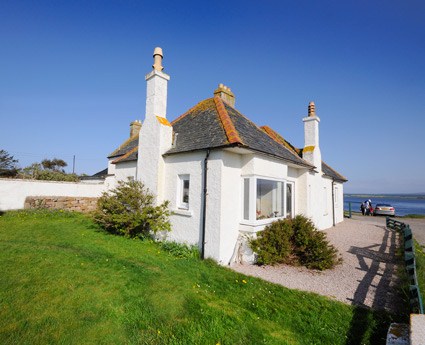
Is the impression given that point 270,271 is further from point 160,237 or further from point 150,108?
point 150,108

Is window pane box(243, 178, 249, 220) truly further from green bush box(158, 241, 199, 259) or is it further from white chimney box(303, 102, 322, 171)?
white chimney box(303, 102, 322, 171)

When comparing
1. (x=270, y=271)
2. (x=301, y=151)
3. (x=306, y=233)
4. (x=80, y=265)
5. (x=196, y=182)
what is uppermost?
(x=301, y=151)

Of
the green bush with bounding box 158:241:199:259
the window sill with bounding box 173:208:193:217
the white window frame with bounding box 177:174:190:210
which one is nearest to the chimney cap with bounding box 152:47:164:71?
the white window frame with bounding box 177:174:190:210

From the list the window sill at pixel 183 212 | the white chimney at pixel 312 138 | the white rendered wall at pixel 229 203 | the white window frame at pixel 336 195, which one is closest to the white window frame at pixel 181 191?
the window sill at pixel 183 212

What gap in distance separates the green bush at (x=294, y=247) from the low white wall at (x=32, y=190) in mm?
15604

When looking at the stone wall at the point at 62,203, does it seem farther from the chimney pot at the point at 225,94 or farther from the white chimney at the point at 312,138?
the white chimney at the point at 312,138

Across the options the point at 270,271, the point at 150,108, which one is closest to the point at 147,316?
the point at 270,271

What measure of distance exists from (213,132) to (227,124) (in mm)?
665

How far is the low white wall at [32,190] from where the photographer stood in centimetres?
1538

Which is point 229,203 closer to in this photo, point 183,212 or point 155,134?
point 183,212

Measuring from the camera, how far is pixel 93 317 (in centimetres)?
436

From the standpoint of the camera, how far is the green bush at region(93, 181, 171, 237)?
33.3ft

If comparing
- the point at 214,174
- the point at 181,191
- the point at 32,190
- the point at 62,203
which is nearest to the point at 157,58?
the point at 181,191

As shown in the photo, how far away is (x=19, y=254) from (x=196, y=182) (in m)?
6.04
